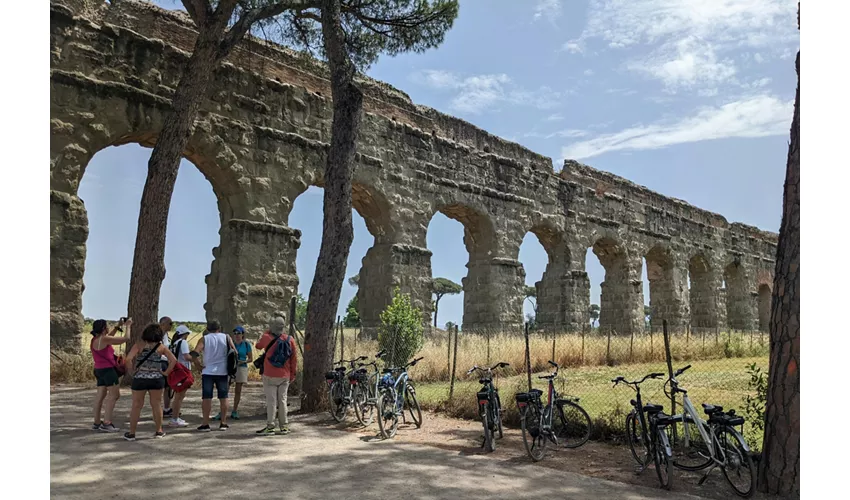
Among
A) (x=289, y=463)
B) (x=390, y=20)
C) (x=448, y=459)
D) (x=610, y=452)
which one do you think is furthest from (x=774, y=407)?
(x=390, y=20)

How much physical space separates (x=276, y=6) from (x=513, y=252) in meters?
10.2

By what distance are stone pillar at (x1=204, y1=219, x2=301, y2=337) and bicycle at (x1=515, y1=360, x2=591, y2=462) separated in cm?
702

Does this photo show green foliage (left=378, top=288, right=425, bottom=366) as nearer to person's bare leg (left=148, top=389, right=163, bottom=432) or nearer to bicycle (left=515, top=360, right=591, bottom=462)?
bicycle (left=515, top=360, right=591, bottom=462)

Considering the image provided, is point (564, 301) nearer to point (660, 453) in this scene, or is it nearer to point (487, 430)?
point (487, 430)

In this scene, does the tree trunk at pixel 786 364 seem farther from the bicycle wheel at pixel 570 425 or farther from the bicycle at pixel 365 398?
the bicycle at pixel 365 398

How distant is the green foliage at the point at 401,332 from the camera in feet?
44.0

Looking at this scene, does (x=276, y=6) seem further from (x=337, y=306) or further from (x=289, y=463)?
(x=289, y=463)

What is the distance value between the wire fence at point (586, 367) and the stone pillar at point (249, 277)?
1.66 m

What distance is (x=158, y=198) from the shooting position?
10641 mm

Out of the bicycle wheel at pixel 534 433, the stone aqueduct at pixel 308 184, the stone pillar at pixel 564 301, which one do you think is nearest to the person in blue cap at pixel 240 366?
the stone aqueduct at pixel 308 184

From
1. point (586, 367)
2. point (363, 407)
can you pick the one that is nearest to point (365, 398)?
point (363, 407)

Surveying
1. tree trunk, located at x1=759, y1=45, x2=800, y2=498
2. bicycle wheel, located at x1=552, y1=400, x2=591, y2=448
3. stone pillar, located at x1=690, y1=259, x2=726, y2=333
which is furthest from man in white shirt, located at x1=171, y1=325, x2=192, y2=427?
stone pillar, located at x1=690, y1=259, x2=726, y2=333

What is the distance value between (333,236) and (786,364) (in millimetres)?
6309

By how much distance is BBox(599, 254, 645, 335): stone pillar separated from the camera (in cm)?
2372
